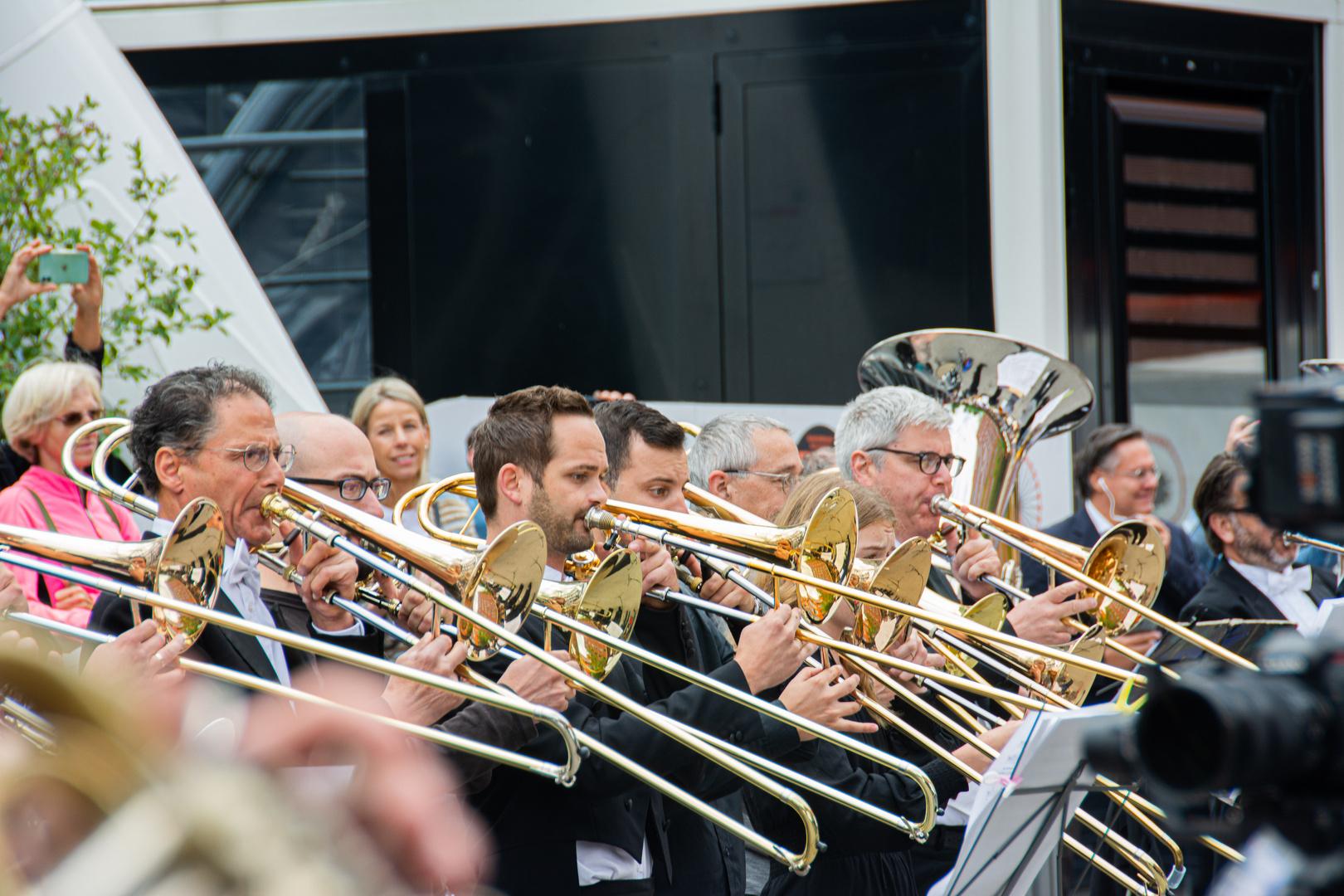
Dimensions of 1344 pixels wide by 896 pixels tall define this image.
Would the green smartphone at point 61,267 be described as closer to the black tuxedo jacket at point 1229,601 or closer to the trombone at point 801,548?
the trombone at point 801,548

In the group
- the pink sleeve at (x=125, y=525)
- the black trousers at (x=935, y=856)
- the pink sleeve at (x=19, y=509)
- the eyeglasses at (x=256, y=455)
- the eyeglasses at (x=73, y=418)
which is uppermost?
the eyeglasses at (x=73, y=418)

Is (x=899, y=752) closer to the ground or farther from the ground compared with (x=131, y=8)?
closer to the ground

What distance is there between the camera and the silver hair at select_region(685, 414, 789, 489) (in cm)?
458

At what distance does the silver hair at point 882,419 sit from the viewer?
15.2ft

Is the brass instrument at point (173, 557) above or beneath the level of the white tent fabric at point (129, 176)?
beneath

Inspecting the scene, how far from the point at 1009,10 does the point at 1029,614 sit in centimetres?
370

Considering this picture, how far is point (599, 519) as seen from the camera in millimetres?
3328

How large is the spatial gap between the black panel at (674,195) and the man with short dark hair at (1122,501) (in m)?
0.93

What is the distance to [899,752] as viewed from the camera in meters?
3.67

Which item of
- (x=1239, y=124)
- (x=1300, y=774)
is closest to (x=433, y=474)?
(x=1239, y=124)

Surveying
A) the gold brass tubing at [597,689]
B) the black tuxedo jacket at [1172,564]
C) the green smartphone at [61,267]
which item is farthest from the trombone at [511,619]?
the black tuxedo jacket at [1172,564]

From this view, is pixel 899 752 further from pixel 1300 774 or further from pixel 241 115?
Answer: pixel 241 115

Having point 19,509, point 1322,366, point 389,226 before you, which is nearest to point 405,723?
point 19,509

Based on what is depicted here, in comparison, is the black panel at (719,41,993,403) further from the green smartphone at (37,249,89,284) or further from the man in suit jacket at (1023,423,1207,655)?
the green smartphone at (37,249,89,284)
